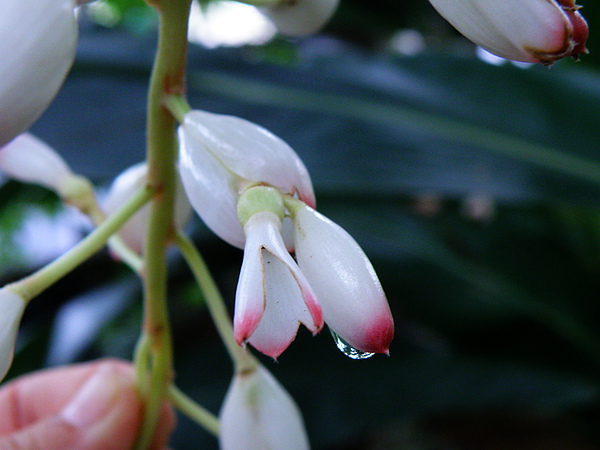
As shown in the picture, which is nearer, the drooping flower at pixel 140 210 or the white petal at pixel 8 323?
the white petal at pixel 8 323

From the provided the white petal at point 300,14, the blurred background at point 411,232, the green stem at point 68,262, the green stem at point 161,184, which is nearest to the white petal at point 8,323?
the green stem at point 68,262

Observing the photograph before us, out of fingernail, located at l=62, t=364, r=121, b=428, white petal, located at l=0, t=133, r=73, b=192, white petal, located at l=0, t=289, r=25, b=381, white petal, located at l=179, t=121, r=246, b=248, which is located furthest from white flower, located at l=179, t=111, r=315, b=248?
fingernail, located at l=62, t=364, r=121, b=428

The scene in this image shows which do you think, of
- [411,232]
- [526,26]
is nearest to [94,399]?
[526,26]

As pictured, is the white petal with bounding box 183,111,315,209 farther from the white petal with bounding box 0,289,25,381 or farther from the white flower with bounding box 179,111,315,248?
the white petal with bounding box 0,289,25,381

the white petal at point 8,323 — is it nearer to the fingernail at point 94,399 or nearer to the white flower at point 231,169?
the white flower at point 231,169

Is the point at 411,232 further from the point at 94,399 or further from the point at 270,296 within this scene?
the point at 270,296

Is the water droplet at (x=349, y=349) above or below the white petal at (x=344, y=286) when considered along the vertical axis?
below
